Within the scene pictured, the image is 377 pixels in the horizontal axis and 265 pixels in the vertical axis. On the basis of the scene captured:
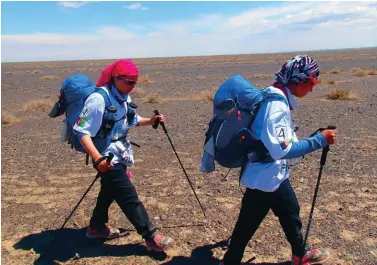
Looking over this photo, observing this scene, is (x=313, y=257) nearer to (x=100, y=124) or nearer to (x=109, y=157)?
(x=109, y=157)

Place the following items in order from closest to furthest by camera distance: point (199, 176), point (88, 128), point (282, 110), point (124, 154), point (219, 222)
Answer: point (282, 110), point (88, 128), point (124, 154), point (219, 222), point (199, 176)

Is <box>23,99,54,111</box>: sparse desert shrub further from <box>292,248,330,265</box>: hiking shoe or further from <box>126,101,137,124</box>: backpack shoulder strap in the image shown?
<box>292,248,330,265</box>: hiking shoe

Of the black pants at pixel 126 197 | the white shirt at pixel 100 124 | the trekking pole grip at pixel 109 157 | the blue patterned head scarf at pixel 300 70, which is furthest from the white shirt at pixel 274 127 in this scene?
the black pants at pixel 126 197

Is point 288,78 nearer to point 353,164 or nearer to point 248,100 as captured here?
point 248,100

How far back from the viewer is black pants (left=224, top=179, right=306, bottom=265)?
3139mm

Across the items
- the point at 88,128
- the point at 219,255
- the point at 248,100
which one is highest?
the point at 248,100

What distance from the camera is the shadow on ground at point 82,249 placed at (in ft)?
13.0

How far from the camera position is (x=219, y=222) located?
474 centimetres

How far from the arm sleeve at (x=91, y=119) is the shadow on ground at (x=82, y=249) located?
1.43m

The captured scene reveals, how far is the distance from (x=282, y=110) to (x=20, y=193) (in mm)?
4686

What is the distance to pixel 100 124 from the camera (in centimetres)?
345

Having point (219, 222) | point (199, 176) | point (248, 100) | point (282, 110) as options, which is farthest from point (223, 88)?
point (199, 176)

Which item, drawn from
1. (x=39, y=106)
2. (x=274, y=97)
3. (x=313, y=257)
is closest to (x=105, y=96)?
(x=274, y=97)

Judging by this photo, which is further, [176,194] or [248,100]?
[176,194]
